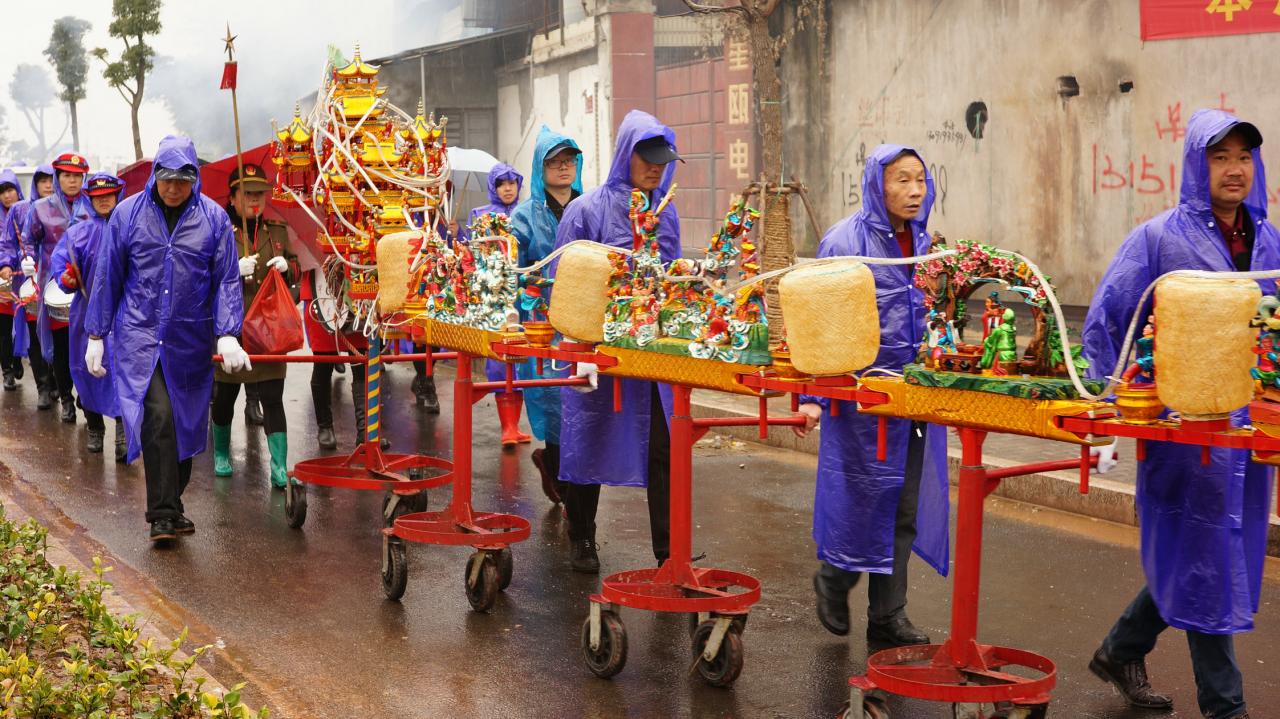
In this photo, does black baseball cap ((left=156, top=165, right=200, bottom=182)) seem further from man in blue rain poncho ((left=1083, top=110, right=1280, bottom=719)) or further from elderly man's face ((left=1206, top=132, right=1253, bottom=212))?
elderly man's face ((left=1206, top=132, right=1253, bottom=212))

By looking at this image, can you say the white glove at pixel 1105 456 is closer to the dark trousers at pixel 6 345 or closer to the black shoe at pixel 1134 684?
the black shoe at pixel 1134 684

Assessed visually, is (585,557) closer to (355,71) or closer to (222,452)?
(355,71)

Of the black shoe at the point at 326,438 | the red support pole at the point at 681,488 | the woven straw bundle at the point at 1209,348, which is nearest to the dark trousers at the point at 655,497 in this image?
the red support pole at the point at 681,488

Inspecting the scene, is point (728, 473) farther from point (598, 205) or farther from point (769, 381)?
point (769, 381)

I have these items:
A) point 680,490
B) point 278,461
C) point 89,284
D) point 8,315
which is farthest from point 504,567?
point 8,315

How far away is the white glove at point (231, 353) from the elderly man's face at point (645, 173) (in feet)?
7.81

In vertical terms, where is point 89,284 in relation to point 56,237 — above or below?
below

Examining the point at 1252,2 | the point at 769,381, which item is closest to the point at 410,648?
the point at 769,381

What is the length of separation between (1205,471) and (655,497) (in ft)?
10.0

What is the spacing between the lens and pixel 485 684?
5.77m

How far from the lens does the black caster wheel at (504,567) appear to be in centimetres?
680

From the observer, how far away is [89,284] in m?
10.2

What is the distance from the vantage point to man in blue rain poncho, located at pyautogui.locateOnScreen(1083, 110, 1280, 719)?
188 inches

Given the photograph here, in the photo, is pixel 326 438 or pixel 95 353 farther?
pixel 326 438
